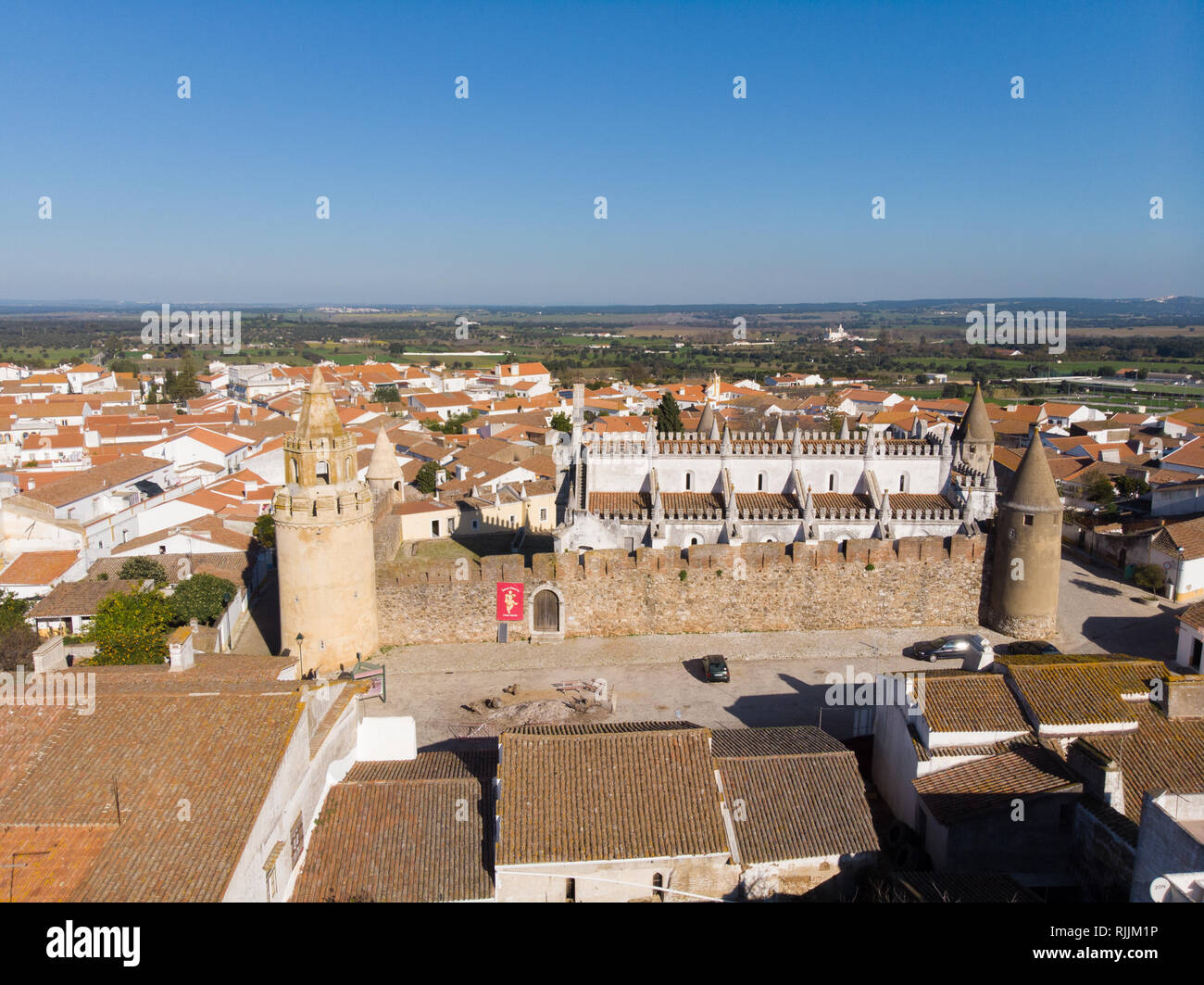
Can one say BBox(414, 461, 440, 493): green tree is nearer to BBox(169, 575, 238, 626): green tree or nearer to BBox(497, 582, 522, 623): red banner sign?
BBox(169, 575, 238, 626): green tree

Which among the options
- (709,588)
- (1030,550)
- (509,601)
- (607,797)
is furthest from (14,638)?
(1030,550)

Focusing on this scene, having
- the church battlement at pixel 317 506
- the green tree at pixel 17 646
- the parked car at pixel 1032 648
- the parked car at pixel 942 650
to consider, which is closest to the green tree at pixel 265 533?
the green tree at pixel 17 646

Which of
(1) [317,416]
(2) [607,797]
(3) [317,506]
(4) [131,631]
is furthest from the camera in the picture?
(1) [317,416]

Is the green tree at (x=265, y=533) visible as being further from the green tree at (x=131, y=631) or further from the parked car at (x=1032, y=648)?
the parked car at (x=1032, y=648)

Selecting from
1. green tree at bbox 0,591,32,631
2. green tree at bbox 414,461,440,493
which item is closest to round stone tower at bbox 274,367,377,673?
green tree at bbox 0,591,32,631

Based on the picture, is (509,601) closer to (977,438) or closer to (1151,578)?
(977,438)
